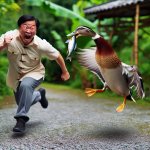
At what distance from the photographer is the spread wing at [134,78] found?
17.0 feet

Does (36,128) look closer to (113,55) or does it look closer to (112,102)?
(113,55)

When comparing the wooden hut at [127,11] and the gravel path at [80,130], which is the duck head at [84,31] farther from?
the wooden hut at [127,11]

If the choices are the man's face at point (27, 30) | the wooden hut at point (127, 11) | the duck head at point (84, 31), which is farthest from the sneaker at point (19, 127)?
the wooden hut at point (127, 11)

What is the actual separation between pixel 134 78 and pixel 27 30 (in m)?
1.56

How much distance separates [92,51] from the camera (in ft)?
18.1

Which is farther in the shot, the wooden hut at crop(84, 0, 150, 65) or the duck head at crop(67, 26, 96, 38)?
the wooden hut at crop(84, 0, 150, 65)

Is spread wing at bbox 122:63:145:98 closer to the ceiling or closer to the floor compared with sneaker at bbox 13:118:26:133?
closer to the ceiling

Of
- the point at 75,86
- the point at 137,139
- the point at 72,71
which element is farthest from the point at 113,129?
the point at 72,71

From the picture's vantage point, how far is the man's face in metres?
5.60

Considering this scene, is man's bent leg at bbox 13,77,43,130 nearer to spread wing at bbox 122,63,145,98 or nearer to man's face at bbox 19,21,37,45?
man's face at bbox 19,21,37,45

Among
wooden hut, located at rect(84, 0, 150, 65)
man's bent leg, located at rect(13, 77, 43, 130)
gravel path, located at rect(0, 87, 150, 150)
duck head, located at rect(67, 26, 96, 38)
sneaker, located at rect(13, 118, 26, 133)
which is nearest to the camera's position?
gravel path, located at rect(0, 87, 150, 150)

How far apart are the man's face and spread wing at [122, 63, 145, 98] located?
1321 millimetres

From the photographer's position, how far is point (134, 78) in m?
5.23

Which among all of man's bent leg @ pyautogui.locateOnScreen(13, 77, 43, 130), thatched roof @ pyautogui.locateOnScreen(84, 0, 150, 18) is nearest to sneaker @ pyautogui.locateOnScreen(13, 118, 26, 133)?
man's bent leg @ pyautogui.locateOnScreen(13, 77, 43, 130)
